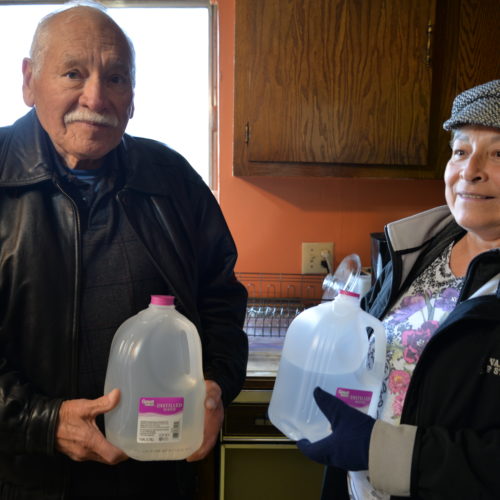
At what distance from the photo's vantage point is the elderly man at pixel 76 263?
36.0 inches

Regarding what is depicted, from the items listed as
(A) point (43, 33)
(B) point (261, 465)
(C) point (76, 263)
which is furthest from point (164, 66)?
(B) point (261, 465)

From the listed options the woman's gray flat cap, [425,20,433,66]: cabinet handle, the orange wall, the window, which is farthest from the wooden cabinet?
the woman's gray flat cap

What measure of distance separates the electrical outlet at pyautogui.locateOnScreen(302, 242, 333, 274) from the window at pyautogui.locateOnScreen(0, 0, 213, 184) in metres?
0.54

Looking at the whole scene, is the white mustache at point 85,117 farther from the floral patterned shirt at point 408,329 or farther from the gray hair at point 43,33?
the floral patterned shirt at point 408,329

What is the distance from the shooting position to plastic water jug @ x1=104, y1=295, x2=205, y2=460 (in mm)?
896

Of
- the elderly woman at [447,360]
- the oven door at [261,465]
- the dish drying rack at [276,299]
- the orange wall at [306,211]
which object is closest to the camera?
the elderly woman at [447,360]

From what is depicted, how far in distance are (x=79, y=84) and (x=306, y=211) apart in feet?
3.98

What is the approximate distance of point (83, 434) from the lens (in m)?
0.89

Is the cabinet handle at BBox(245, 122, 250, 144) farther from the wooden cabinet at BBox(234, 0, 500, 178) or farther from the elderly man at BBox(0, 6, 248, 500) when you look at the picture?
the elderly man at BBox(0, 6, 248, 500)

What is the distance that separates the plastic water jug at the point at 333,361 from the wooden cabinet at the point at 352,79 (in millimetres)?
745

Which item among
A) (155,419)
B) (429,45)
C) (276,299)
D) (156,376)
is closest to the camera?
(155,419)

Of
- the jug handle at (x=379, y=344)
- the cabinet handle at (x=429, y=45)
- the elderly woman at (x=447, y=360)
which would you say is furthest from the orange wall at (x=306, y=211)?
the jug handle at (x=379, y=344)

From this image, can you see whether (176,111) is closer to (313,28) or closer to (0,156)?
(313,28)

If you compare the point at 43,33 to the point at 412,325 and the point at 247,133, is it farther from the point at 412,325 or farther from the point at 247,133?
the point at 412,325
